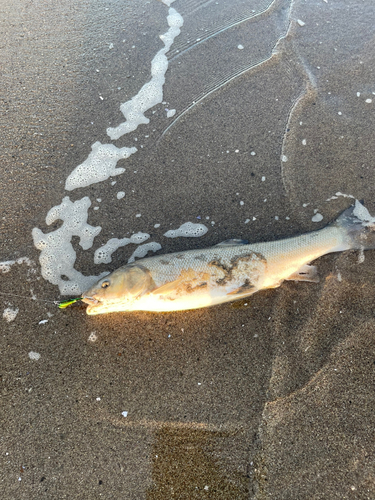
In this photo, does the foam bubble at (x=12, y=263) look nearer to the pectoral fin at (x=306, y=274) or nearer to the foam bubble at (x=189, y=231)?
the foam bubble at (x=189, y=231)

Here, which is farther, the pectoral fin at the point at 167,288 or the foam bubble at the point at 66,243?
the foam bubble at the point at 66,243

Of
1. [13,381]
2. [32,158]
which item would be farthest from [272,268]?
[32,158]

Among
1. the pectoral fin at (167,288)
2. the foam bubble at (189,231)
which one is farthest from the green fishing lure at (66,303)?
the foam bubble at (189,231)

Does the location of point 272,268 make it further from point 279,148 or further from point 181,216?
point 279,148

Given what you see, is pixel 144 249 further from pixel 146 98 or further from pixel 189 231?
pixel 146 98

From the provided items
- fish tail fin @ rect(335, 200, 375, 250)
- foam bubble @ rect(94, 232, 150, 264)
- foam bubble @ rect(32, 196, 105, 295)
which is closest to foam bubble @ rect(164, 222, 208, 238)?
foam bubble @ rect(94, 232, 150, 264)

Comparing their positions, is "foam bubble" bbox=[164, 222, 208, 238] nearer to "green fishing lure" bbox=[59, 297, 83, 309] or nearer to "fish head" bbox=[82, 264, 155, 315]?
"fish head" bbox=[82, 264, 155, 315]

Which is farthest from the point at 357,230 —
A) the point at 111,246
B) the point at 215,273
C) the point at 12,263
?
the point at 12,263
